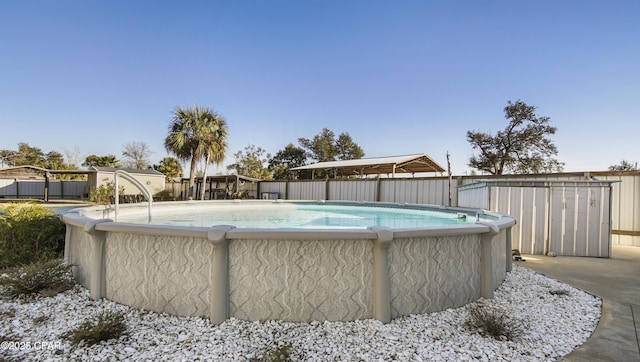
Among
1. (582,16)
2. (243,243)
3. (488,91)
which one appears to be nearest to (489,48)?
(582,16)

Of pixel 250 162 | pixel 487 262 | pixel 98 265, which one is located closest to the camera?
pixel 98 265

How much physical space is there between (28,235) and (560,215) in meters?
8.95

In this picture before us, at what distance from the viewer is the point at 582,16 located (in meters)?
7.30

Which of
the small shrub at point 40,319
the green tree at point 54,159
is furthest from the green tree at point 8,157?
the small shrub at point 40,319

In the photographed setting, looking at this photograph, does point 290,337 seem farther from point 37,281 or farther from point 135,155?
point 135,155

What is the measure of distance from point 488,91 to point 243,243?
46.1 ft

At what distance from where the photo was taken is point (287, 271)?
2318 mm

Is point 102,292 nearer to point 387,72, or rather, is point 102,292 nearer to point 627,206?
point 627,206

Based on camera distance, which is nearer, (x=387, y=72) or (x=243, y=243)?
(x=243, y=243)

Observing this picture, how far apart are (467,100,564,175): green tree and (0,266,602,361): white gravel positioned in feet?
68.6

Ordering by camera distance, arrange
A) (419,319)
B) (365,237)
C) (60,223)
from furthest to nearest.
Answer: (60,223)
(419,319)
(365,237)

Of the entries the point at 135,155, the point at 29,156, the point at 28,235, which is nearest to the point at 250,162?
the point at 135,155

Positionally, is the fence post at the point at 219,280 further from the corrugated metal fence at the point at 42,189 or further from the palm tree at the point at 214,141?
the corrugated metal fence at the point at 42,189

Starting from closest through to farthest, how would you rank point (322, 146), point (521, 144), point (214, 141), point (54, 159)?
point (214, 141) < point (521, 144) < point (322, 146) < point (54, 159)
